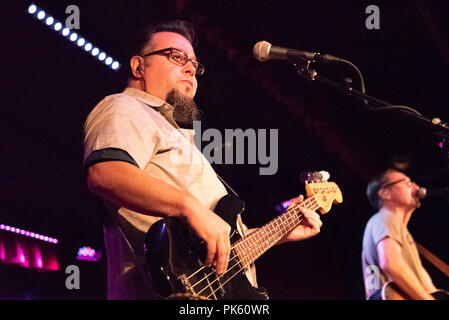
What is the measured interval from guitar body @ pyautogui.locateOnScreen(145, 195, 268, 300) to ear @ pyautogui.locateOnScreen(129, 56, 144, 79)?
117cm

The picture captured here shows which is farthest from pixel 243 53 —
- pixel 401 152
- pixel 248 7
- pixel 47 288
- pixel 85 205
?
pixel 47 288

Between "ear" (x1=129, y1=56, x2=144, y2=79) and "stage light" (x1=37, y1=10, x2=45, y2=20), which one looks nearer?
"ear" (x1=129, y1=56, x2=144, y2=79)

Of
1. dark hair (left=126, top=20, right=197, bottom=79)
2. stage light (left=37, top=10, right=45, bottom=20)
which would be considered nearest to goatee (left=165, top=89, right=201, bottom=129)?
dark hair (left=126, top=20, right=197, bottom=79)

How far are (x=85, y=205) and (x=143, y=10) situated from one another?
4.42 m

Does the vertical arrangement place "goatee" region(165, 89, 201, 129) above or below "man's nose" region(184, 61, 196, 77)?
below

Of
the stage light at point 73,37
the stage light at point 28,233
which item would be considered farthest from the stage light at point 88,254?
the stage light at point 73,37

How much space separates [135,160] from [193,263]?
0.44 metres

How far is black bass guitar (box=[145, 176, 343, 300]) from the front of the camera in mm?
1461

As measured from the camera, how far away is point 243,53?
4.43 metres

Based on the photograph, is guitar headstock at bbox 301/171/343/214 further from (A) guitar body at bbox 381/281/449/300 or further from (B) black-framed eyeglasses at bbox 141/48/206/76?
(A) guitar body at bbox 381/281/449/300

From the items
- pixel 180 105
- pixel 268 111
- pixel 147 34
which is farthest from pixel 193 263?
pixel 268 111

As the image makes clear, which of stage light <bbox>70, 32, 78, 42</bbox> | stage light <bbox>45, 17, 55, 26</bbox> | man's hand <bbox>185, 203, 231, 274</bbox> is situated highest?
stage light <bbox>70, 32, 78, 42</bbox>

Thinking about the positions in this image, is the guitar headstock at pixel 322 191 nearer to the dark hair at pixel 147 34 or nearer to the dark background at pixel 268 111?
the dark hair at pixel 147 34

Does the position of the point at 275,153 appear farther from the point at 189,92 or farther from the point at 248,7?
the point at 189,92
